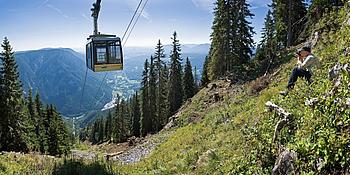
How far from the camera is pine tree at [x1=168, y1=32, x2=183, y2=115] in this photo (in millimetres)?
61916

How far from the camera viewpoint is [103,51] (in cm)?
2150

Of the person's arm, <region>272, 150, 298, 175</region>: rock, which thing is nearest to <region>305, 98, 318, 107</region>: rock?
<region>272, 150, 298, 175</region>: rock

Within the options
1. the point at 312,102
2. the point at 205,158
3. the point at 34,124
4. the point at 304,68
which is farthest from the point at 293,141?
the point at 34,124

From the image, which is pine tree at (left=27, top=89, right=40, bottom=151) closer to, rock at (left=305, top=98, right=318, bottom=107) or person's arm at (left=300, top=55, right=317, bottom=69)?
person's arm at (left=300, top=55, right=317, bottom=69)

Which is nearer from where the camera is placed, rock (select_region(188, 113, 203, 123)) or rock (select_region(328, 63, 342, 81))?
rock (select_region(328, 63, 342, 81))

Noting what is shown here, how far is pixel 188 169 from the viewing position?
14.2 meters

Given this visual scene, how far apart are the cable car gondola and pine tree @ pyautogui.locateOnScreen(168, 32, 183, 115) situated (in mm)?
38886

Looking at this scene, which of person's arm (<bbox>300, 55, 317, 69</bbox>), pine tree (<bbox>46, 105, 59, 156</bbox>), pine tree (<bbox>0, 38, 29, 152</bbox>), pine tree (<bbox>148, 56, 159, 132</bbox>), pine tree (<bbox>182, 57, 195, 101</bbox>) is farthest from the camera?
pine tree (<bbox>182, 57, 195, 101</bbox>)

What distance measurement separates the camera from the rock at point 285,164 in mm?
8000

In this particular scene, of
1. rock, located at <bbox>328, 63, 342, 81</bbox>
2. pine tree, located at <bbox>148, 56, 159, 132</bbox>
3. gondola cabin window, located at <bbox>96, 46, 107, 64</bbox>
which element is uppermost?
gondola cabin window, located at <bbox>96, 46, 107, 64</bbox>

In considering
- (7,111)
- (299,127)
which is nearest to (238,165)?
(299,127)

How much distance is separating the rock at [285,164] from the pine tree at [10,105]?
38221mm

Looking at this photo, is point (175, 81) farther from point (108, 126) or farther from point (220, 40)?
point (108, 126)

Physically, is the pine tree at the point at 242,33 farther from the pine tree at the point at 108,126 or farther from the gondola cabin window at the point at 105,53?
the pine tree at the point at 108,126
